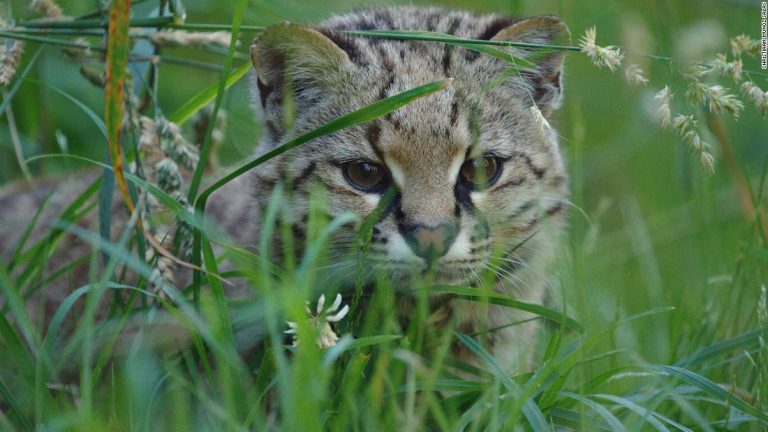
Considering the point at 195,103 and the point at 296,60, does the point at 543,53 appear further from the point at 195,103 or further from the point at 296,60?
the point at 195,103

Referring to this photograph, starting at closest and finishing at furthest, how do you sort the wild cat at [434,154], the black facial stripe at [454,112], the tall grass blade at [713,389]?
the tall grass blade at [713,389] < the wild cat at [434,154] < the black facial stripe at [454,112]

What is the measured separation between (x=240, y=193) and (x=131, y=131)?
3.53ft

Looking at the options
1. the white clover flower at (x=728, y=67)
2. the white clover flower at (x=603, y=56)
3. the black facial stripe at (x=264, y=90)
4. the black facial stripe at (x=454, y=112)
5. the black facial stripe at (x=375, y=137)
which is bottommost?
the black facial stripe at (x=375, y=137)

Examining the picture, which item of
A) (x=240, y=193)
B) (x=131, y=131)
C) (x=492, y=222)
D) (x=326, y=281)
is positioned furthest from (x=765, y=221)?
(x=131, y=131)

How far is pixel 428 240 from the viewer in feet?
9.04

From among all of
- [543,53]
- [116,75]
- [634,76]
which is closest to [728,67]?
[634,76]

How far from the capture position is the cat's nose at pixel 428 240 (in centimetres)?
276

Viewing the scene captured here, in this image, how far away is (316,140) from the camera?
312cm

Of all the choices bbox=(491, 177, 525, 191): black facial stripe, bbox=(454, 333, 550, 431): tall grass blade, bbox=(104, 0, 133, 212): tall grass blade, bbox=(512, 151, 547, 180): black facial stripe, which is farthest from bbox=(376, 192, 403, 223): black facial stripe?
bbox=(104, 0, 133, 212): tall grass blade

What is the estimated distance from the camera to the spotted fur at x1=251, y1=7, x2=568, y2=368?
9.45 feet

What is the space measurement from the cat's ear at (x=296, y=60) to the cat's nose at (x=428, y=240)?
65 cm

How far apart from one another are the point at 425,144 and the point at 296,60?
539 mm

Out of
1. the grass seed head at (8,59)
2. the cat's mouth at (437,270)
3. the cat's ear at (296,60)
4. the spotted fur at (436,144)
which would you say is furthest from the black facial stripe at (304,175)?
the grass seed head at (8,59)

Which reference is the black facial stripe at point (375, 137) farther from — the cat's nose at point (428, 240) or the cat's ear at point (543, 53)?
the cat's ear at point (543, 53)
